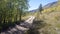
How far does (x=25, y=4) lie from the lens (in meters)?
52.2

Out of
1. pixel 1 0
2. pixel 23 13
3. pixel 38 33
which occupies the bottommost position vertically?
pixel 23 13

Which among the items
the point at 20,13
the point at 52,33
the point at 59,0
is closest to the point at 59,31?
the point at 52,33

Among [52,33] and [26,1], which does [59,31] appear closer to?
[52,33]

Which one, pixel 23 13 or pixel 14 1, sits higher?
pixel 14 1

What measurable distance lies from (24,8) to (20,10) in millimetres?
1624

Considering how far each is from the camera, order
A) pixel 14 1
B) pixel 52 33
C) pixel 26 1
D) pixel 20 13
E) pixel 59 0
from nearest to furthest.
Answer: pixel 52 33 < pixel 59 0 < pixel 14 1 < pixel 26 1 < pixel 20 13

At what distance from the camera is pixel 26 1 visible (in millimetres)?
51656

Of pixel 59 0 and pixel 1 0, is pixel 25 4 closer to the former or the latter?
pixel 1 0

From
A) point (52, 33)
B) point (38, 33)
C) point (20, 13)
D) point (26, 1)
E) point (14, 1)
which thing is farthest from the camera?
point (20, 13)

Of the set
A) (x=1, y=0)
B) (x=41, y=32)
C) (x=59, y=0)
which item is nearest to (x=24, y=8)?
(x=1, y=0)

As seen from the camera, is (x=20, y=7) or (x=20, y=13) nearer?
(x=20, y=7)

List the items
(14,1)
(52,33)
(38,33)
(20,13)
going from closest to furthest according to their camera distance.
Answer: (52,33), (38,33), (14,1), (20,13)

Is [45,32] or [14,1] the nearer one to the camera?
[45,32]

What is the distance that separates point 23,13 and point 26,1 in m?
7.70
